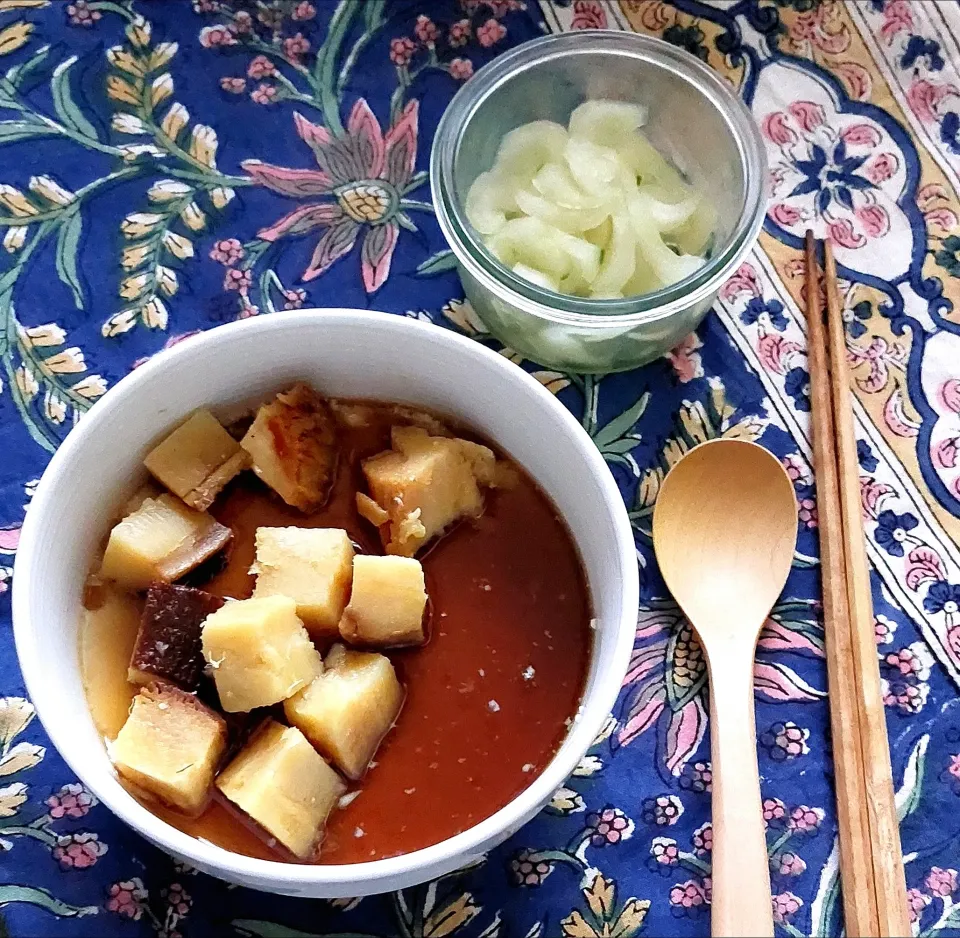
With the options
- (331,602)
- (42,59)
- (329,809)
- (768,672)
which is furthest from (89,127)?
(768,672)

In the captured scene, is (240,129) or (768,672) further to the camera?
(240,129)

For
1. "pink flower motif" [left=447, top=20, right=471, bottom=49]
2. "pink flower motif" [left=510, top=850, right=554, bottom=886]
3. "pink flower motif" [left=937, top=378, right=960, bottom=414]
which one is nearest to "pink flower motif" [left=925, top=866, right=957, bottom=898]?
"pink flower motif" [left=510, top=850, right=554, bottom=886]

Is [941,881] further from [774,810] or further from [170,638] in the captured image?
[170,638]

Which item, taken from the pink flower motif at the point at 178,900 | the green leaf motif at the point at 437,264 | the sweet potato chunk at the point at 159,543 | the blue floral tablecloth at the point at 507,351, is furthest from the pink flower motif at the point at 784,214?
the pink flower motif at the point at 178,900

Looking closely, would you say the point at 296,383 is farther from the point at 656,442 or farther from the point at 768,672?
the point at 768,672

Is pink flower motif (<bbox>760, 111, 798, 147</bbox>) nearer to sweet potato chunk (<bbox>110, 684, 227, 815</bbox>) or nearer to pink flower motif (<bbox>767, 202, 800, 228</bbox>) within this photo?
pink flower motif (<bbox>767, 202, 800, 228</bbox>)

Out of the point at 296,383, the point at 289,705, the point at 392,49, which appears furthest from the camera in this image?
the point at 392,49
